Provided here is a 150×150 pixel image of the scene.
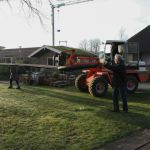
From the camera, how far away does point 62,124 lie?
8992mm

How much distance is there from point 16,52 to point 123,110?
42791 millimetres

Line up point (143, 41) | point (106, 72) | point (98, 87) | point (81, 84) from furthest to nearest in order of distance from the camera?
point (143, 41)
point (81, 84)
point (106, 72)
point (98, 87)

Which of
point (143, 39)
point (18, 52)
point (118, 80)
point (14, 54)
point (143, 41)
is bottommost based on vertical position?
point (118, 80)

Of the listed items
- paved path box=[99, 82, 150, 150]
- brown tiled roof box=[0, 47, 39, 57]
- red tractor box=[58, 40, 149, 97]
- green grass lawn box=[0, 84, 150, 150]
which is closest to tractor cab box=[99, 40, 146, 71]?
red tractor box=[58, 40, 149, 97]

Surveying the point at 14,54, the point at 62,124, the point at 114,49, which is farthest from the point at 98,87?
the point at 14,54

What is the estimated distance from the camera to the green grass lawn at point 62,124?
24.7 feet

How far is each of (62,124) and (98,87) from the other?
671 cm

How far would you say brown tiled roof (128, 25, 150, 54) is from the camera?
3774 centimetres

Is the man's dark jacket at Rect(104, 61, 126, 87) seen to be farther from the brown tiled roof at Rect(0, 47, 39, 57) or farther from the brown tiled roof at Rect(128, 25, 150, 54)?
the brown tiled roof at Rect(0, 47, 39, 57)

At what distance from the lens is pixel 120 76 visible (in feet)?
36.4

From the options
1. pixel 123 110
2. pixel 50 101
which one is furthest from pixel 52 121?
pixel 50 101

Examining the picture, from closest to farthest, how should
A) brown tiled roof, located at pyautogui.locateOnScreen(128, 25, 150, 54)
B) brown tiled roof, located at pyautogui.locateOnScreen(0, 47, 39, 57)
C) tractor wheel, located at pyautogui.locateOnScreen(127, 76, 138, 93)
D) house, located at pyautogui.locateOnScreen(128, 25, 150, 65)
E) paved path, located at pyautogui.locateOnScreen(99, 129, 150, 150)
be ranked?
paved path, located at pyautogui.locateOnScreen(99, 129, 150, 150), tractor wheel, located at pyautogui.locateOnScreen(127, 76, 138, 93), house, located at pyautogui.locateOnScreen(128, 25, 150, 65), brown tiled roof, located at pyautogui.locateOnScreen(128, 25, 150, 54), brown tiled roof, located at pyautogui.locateOnScreen(0, 47, 39, 57)

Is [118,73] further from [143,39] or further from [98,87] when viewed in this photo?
[143,39]

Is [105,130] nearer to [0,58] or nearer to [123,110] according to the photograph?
[123,110]
